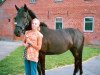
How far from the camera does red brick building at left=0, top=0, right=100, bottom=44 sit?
34719 mm

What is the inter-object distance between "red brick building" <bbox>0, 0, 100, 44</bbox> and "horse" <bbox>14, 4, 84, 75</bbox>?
23920 mm

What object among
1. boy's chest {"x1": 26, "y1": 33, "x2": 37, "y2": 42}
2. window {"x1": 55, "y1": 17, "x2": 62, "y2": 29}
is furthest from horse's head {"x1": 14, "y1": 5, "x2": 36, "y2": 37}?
window {"x1": 55, "y1": 17, "x2": 62, "y2": 29}

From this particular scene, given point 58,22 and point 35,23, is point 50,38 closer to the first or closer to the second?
point 35,23

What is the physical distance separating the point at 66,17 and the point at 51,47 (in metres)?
26.8

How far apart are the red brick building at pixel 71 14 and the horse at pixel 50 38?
78.5ft

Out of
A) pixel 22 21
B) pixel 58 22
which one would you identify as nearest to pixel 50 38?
pixel 22 21

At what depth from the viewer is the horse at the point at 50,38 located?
8.22 metres

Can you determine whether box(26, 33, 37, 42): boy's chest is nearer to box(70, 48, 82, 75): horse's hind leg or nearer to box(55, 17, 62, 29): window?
box(70, 48, 82, 75): horse's hind leg

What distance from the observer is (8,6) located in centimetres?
3997

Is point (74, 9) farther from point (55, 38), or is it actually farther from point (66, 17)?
point (55, 38)

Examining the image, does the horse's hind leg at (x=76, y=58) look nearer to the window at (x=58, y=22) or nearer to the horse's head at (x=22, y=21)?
the horse's head at (x=22, y=21)

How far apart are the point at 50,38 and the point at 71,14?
26.6 metres

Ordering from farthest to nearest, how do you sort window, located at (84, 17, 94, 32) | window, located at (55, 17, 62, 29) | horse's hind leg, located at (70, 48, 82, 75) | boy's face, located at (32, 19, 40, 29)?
window, located at (55, 17, 62, 29) < window, located at (84, 17, 94, 32) < horse's hind leg, located at (70, 48, 82, 75) < boy's face, located at (32, 19, 40, 29)

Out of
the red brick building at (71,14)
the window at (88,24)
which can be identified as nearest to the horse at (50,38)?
the red brick building at (71,14)
